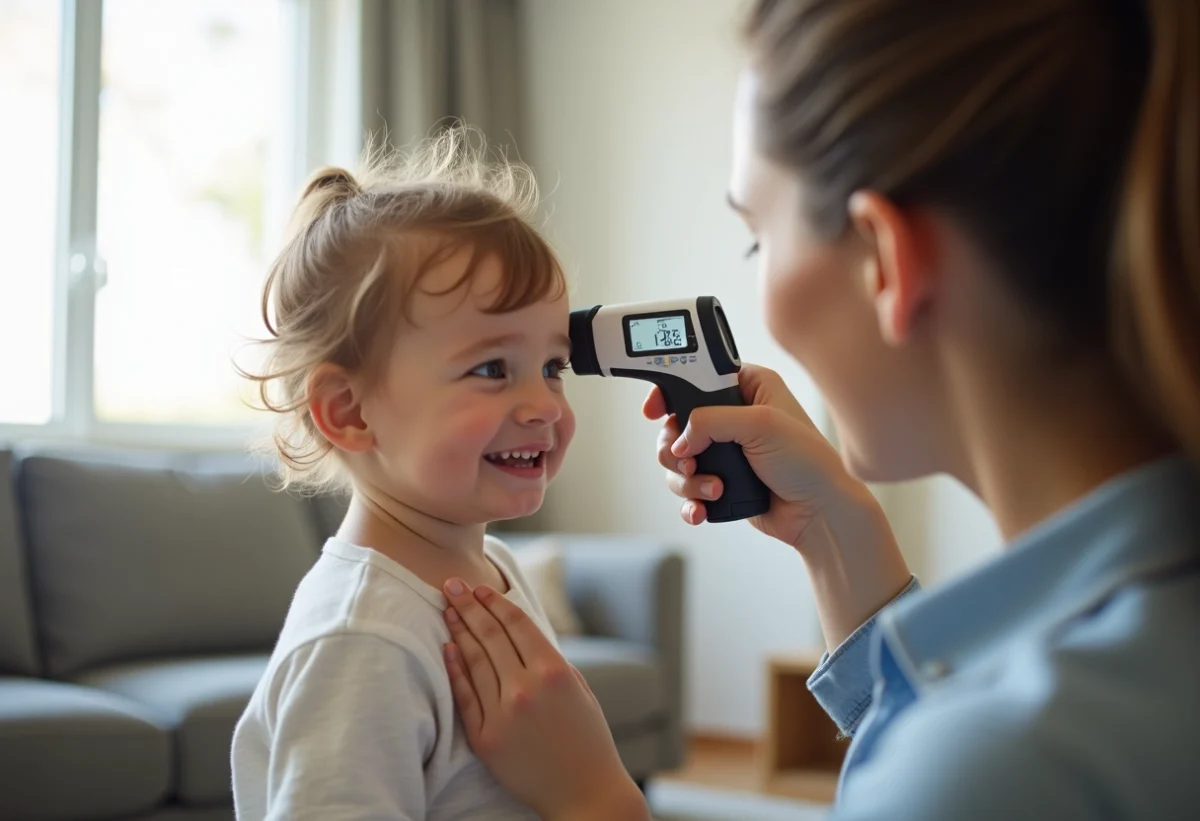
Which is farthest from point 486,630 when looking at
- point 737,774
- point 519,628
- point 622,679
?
point 737,774

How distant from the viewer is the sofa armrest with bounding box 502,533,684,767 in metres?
3.42

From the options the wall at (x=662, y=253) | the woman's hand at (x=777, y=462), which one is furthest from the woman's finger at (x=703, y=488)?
the wall at (x=662, y=253)

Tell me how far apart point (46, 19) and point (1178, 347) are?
377 cm

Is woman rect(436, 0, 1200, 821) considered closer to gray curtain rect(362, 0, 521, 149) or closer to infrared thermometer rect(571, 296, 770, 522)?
infrared thermometer rect(571, 296, 770, 522)

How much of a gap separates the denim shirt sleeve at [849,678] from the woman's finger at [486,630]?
0.26m

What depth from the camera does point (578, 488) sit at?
489cm

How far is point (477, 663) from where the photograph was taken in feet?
3.49

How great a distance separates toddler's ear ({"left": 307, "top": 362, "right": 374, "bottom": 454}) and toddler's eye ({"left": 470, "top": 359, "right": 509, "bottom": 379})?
0.41 feet

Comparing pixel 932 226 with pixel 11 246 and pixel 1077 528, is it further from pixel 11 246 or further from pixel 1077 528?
pixel 11 246

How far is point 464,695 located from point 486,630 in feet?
0.21

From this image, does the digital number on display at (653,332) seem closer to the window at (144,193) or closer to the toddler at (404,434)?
the toddler at (404,434)

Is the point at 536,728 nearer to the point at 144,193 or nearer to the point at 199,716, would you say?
the point at 199,716

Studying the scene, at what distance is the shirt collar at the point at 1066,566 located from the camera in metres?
0.61

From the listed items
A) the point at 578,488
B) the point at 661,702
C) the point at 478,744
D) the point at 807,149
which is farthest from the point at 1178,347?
the point at 578,488
